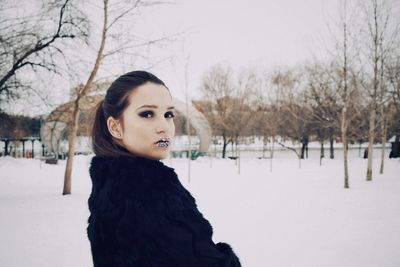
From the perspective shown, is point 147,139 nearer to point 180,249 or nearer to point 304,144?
point 180,249

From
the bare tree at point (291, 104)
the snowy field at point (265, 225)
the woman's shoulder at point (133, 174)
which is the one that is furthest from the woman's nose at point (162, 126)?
the bare tree at point (291, 104)

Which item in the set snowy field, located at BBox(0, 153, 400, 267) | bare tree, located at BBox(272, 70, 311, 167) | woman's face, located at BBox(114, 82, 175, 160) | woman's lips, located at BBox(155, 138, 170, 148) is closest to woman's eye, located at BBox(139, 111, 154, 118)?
woman's face, located at BBox(114, 82, 175, 160)

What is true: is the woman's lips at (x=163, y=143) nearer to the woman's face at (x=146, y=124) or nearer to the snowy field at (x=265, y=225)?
the woman's face at (x=146, y=124)

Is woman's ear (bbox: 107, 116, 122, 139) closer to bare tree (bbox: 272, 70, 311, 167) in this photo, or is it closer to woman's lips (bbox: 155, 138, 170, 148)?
woman's lips (bbox: 155, 138, 170, 148)

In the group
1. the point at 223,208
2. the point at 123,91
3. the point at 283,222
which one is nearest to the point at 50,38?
the point at 223,208

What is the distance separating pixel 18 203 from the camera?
30.0 ft

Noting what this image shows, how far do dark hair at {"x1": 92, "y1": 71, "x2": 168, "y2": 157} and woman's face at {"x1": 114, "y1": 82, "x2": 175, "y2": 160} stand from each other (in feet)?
0.09

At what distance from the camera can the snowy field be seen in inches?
194

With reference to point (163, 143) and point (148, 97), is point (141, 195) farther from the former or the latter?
point (148, 97)

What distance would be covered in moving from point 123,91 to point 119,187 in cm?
48

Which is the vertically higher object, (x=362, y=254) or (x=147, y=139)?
(x=147, y=139)

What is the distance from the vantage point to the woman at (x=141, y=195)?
3.91 ft

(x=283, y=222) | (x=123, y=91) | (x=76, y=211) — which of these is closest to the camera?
(x=123, y=91)

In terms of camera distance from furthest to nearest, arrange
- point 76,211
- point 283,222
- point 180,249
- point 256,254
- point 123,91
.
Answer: point 76,211, point 283,222, point 256,254, point 123,91, point 180,249
